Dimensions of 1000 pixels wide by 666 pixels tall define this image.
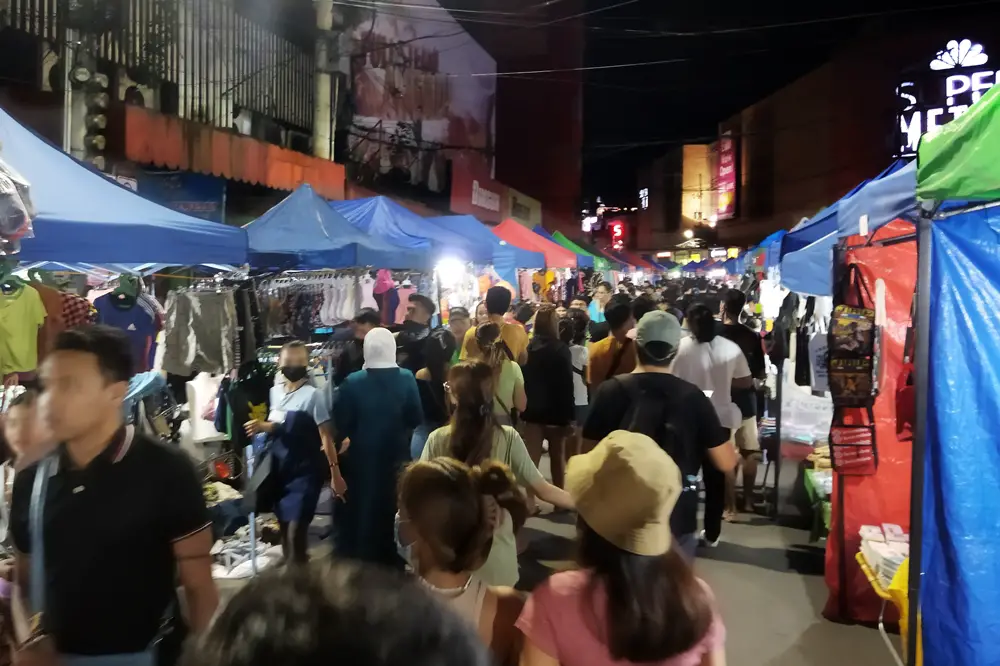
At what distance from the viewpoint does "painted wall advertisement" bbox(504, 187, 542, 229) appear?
89.6 feet

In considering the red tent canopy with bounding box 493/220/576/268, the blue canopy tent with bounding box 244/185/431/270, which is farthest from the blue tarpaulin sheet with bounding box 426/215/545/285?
the blue canopy tent with bounding box 244/185/431/270

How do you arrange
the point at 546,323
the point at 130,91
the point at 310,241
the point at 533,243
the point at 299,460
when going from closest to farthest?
the point at 299,460 < the point at 546,323 < the point at 310,241 < the point at 130,91 < the point at 533,243

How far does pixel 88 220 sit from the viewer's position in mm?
3980

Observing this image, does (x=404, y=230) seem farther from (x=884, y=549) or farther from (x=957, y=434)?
(x=957, y=434)

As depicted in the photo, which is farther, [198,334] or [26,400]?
[198,334]

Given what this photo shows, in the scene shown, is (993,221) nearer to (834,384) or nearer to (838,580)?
(834,384)

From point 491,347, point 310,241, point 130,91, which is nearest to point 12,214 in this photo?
point 491,347

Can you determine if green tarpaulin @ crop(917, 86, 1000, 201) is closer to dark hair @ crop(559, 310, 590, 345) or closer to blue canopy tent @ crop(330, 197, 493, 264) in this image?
dark hair @ crop(559, 310, 590, 345)

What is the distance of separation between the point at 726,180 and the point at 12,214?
4814cm

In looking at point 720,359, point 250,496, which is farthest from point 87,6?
point 720,359

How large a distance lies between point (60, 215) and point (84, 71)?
5.65 meters

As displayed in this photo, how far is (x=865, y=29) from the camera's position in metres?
27.5

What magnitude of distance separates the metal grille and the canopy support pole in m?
8.74

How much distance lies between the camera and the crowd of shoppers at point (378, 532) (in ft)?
2.84
